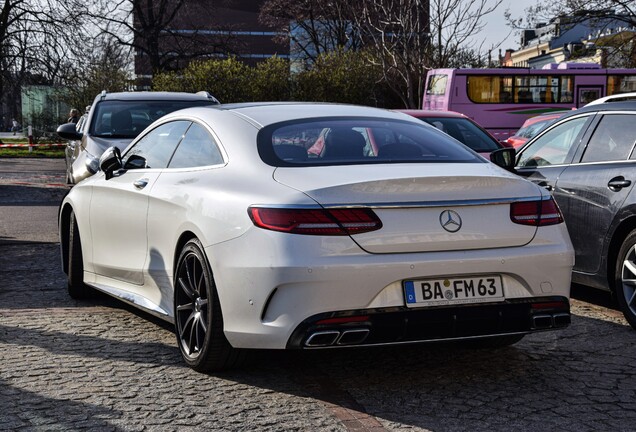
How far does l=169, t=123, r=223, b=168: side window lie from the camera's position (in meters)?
5.87

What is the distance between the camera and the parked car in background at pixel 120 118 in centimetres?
1293

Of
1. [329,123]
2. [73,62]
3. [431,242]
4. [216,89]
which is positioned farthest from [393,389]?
[216,89]

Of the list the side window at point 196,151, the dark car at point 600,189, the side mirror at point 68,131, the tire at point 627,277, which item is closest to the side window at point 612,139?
the dark car at point 600,189

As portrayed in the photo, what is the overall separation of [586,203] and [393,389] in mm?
3042

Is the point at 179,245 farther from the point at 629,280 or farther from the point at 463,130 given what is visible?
the point at 463,130

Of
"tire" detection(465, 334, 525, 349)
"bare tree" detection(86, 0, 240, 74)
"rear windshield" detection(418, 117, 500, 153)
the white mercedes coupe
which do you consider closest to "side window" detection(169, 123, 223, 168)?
the white mercedes coupe

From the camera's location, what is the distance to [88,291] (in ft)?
26.2

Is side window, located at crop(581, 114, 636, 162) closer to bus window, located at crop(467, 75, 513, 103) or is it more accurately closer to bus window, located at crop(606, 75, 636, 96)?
bus window, located at crop(467, 75, 513, 103)

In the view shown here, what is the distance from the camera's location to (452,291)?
16.4ft

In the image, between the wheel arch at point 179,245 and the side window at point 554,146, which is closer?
the wheel arch at point 179,245

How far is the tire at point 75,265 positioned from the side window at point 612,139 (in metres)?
3.84

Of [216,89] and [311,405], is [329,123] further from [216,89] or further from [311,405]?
[216,89]

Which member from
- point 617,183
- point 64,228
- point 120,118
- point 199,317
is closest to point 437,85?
point 120,118

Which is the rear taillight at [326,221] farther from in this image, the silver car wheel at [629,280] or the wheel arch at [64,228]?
the wheel arch at [64,228]
